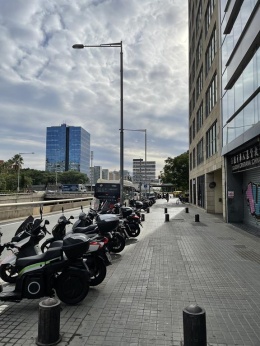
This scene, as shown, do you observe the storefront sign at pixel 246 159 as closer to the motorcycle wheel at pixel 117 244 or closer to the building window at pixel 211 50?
the motorcycle wheel at pixel 117 244

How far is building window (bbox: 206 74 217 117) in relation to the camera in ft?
73.8

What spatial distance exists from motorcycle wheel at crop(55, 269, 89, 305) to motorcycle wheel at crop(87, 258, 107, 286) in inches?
33.9

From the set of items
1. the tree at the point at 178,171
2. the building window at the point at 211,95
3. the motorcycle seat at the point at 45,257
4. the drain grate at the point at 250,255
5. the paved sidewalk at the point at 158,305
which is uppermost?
the building window at the point at 211,95

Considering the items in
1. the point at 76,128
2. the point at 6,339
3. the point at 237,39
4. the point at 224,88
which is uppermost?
the point at 76,128

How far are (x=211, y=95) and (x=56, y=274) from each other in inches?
859

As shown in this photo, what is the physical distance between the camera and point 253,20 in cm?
1239

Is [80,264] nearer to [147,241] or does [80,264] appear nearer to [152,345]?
[152,345]

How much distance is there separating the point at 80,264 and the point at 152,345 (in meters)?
1.78

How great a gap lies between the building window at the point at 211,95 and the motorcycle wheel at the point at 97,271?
18.6 m

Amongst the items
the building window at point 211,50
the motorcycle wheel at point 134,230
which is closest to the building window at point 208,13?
the building window at point 211,50

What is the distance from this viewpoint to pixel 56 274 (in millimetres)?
5070

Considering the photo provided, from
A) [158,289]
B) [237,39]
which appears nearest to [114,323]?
[158,289]

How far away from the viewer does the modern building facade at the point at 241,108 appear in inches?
496

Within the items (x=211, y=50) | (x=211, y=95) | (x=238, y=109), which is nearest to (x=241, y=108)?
(x=238, y=109)
